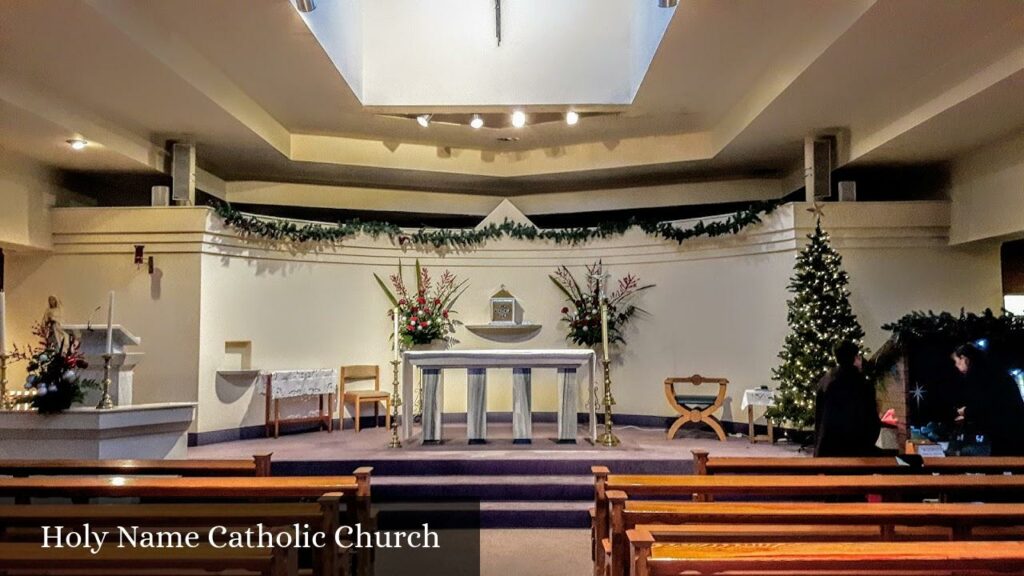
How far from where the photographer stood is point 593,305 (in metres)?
9.54

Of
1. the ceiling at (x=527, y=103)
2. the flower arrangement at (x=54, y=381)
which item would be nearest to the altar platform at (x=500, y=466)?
the flower arrangement at (x=54, y=381)

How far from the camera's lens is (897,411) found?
700cm

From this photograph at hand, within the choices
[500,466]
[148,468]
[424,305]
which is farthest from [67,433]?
[424,305]

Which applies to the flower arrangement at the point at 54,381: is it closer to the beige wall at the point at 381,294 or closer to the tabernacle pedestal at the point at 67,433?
the tabernacle pedestal at the point at 67,433

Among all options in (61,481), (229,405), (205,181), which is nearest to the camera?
(61,481)

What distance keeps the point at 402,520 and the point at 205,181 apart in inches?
236

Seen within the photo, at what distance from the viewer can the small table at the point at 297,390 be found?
8383 mm

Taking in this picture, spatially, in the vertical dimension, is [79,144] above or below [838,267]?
above

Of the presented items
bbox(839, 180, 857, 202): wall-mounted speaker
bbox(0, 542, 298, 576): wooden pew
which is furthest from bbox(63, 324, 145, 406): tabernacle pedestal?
bbox(839, 180, 857, 202): wall-mounted speaker

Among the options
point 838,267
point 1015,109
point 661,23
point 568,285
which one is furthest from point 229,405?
point 1015,109

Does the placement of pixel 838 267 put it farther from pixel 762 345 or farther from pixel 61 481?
pixel 61 481

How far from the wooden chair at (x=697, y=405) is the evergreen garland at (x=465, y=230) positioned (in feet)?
6.16

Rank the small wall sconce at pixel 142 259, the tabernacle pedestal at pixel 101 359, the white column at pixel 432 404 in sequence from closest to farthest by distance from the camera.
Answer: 1. the tabernacle pedestal at pixel 101 359
2. the white column at pixel 432 404
3. the small wall sconce at pixel 142 259

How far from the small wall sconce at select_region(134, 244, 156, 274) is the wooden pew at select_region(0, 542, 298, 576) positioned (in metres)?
6.54
